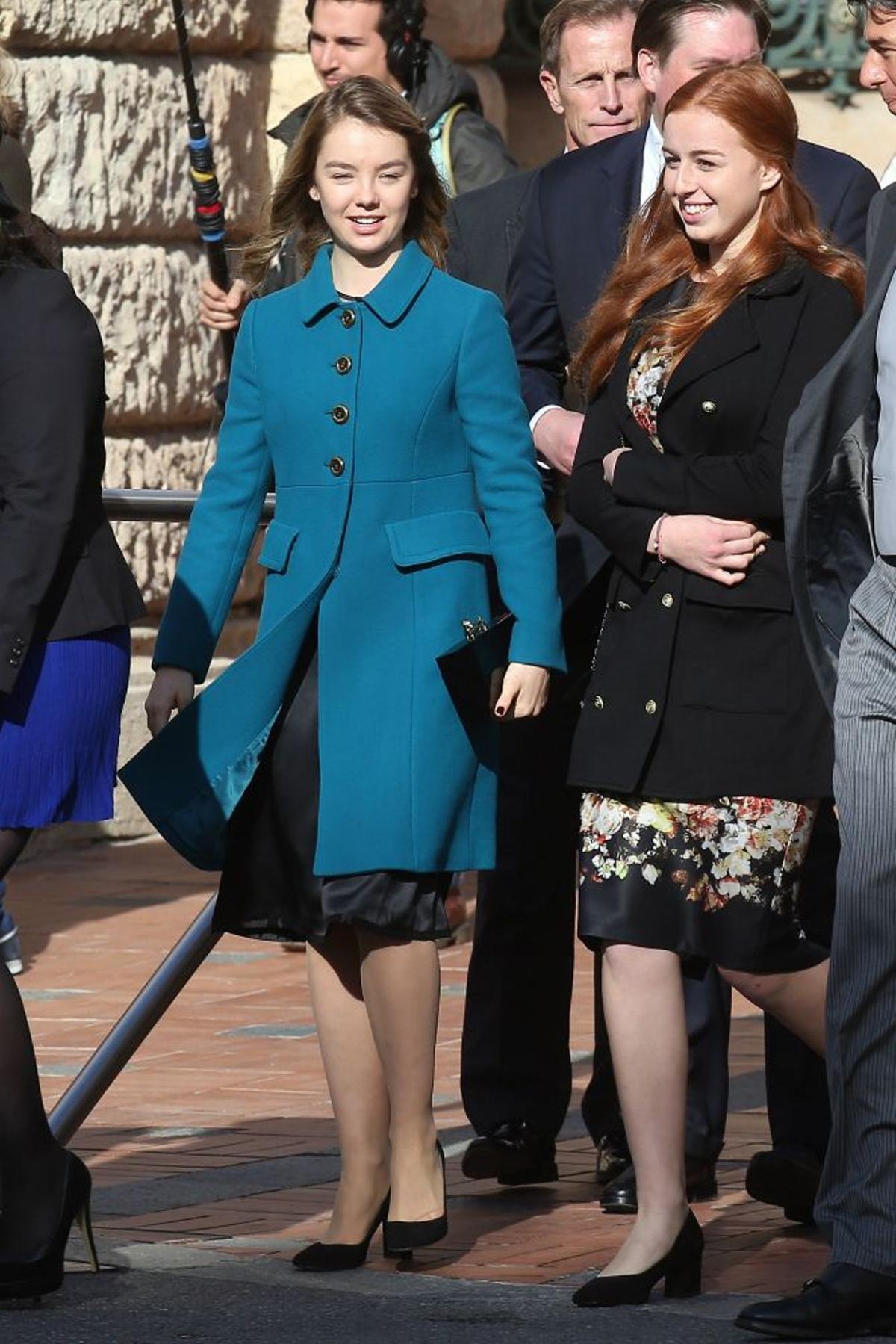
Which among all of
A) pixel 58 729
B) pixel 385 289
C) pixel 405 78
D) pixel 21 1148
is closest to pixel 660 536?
pixel 385 289

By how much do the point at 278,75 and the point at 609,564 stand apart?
5.55m

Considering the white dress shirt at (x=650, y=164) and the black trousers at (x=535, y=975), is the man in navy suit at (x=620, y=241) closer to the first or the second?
the white dress shirt at (x=650, y=164)

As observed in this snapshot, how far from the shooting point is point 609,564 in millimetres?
5102

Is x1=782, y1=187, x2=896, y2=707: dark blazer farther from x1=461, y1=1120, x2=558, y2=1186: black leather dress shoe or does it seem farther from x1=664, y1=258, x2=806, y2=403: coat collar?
x1=461, y1=1120, x2=558, y2=1186: black leather dress shoe

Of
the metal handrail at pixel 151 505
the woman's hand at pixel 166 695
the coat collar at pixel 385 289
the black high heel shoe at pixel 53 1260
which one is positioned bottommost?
the black high heel shoe at pixel 53 1260

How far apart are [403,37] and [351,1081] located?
283cm

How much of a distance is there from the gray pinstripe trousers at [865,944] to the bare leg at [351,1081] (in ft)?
2.51

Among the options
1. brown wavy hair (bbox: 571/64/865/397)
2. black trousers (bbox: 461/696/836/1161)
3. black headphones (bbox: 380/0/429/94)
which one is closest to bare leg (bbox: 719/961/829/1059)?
black trousers (bbox: 461/696/836/1161)

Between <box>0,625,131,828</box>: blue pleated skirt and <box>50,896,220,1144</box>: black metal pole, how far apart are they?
0.55m

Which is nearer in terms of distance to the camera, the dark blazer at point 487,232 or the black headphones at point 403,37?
the dark blazer at point 487,232

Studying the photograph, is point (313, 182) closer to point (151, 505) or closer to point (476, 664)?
point (151, 505)

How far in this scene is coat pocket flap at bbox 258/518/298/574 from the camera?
471 centimetres

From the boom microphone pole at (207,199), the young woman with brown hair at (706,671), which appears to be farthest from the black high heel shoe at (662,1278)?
the boom microphone pole at (207,199)

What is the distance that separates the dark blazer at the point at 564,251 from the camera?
529 cm
